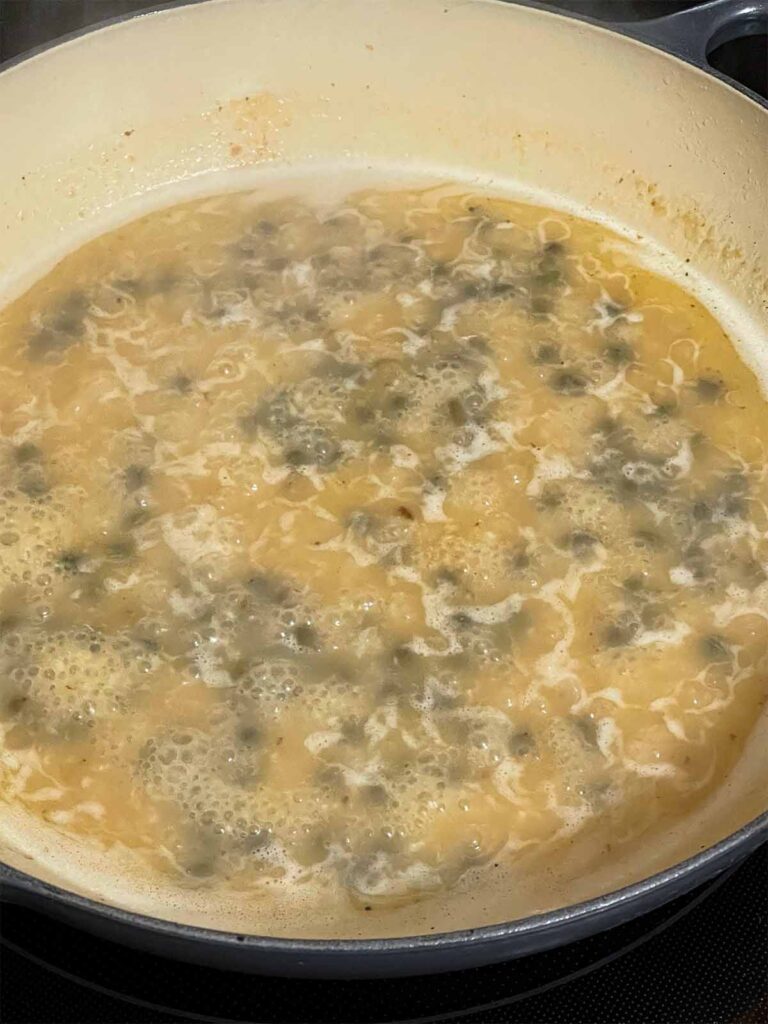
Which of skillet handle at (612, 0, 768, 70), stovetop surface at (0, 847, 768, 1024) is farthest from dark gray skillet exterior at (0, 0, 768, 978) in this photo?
skillet handle at (612, 0, 768, 70)

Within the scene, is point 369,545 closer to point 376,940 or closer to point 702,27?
point 376,940

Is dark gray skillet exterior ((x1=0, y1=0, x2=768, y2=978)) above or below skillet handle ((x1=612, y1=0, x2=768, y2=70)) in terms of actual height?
below

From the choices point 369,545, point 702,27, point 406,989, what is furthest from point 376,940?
point 702,27

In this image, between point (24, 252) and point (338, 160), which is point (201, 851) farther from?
point (338, 160)

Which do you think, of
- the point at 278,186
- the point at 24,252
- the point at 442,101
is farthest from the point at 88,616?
the point at 442,101

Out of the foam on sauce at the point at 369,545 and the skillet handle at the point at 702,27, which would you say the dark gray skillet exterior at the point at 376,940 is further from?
the skillet handle at the point at 702,27

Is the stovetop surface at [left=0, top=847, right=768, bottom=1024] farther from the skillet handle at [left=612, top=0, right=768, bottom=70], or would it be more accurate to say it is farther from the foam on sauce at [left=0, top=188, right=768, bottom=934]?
the skillet handle at [left=612, top=0, right=768, bottom=70]

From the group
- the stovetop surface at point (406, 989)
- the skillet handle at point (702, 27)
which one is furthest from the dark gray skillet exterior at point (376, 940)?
the skillet handle at point (702, 27)
